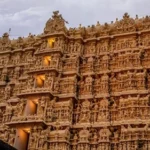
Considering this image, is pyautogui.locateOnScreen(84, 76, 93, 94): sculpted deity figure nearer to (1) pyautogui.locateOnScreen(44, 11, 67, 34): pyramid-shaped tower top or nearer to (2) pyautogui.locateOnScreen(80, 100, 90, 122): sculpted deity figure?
(2) pyautogui.locateOnScreen(80, 100, 90, 122): sculpted deity figure

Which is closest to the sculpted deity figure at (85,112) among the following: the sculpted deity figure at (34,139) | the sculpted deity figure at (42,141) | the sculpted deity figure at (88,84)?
the sculpted deity figure at (88,84)

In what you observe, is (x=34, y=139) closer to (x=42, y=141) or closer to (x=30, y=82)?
(x=42, y=141)

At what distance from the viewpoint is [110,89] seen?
24.5 metres

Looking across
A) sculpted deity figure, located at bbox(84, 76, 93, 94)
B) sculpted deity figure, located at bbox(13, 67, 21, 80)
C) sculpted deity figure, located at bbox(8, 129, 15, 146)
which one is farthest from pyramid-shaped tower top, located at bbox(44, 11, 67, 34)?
sculpted deity figure, located at bbox(8, 129, 15, 146)

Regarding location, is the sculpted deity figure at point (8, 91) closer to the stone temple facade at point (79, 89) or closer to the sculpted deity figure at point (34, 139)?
the stone temple facade at point (79, 89)

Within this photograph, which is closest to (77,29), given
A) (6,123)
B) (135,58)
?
(135,58)

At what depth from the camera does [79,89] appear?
83.3ft

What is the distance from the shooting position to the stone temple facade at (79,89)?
22.3 m

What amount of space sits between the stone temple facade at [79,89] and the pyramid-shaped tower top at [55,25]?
9cm

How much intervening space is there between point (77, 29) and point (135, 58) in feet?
20.7

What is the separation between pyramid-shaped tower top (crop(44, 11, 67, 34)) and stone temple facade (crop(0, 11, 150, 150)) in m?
0.09

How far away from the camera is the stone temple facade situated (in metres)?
22.3

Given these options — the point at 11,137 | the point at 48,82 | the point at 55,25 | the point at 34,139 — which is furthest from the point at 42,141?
the point at 55,25

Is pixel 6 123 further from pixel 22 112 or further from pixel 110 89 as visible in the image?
pixel 110 89
